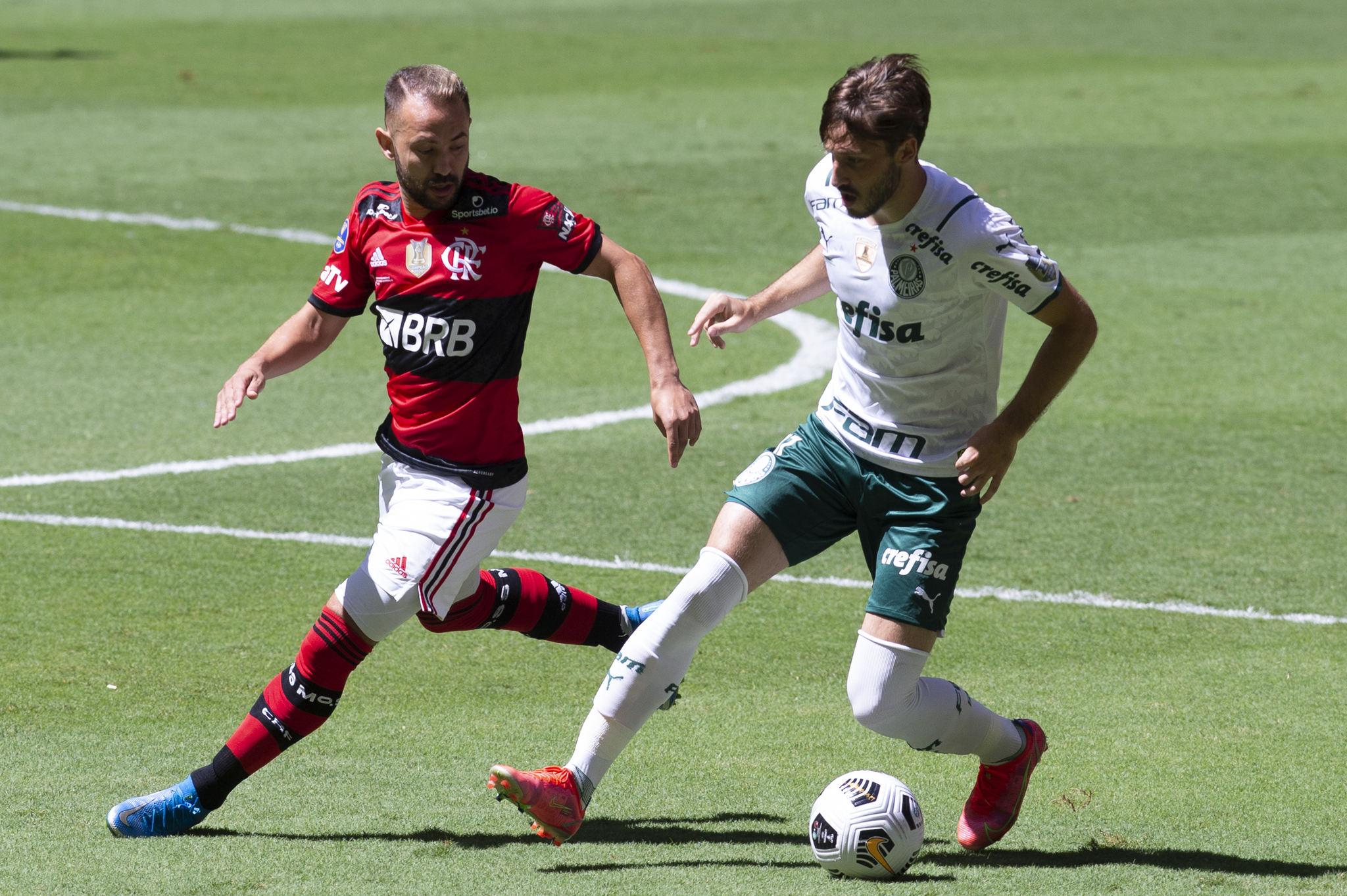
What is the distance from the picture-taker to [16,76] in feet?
84.6

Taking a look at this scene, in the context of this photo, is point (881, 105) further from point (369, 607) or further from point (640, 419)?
point (640, 419)

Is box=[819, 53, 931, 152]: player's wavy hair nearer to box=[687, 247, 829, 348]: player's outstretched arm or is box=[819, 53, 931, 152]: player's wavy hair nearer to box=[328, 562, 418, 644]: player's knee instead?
box=[687, 247, 829, 348]: player's outstretched arm

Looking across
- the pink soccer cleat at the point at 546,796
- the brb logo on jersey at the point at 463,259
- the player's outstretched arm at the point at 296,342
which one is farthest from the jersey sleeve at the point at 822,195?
the pink soccer cleat at the point at 546,796

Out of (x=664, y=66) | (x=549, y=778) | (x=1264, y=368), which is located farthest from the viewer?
(x=664, y=66)

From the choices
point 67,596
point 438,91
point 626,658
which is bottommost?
point 67,596

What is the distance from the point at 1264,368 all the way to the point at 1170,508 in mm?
3174

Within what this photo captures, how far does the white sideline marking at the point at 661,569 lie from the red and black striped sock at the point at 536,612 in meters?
1.57

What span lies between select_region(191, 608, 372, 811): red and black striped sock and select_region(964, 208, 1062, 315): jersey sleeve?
6.50ft

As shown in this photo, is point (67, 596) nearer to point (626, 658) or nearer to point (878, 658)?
point (626, 658)

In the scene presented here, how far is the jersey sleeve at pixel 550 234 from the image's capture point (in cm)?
532

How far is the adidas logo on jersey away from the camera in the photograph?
16.0 feet

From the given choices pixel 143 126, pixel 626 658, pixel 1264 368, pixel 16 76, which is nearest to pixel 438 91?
pixel 626 658

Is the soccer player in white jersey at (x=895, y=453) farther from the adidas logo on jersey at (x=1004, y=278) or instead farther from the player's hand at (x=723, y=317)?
the player's hand at (x=723, y=317)

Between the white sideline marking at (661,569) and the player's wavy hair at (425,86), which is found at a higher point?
→ the player's wavy hair at (425,86)
